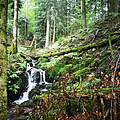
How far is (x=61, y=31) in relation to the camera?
3809cm

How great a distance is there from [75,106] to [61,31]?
33122 mm

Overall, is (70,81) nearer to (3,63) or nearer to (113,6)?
(3,63)

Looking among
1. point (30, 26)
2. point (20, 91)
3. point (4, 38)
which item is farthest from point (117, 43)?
point (30, 26)

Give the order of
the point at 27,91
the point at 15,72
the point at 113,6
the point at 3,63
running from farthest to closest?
→ 1. the point at 113,6
2. the point at 27,91
3. the point at 15,72
4. the point at 3,63

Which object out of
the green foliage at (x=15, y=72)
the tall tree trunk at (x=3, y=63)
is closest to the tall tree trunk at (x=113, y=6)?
the green foliage at (x=15, y=72)

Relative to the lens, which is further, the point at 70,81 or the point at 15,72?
the point at 15,72

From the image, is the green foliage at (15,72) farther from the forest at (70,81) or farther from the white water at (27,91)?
the white water at (27,91)

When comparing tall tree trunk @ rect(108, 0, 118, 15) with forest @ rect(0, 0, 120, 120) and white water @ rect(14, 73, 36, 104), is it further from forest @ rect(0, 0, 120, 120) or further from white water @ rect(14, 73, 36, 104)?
white water @ rect(14, 73, 36, 104)

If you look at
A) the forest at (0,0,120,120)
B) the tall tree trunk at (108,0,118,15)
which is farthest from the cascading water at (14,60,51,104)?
the tall tree trunk at (108,0,118,15)

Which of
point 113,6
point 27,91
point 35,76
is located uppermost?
point 113,6

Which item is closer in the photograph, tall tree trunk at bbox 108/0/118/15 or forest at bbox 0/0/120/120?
forest at bbox 0/0/120/120

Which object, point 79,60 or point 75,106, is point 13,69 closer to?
point 79,60

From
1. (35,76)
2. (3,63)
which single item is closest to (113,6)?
(35,76)

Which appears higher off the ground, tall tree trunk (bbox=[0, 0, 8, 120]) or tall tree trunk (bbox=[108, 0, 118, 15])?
tall tree trunk (bbox=[108, 0, 118, 15])
